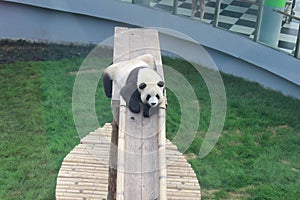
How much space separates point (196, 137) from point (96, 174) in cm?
188

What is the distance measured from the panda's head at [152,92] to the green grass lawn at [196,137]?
86.7 inches

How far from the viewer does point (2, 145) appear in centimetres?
693

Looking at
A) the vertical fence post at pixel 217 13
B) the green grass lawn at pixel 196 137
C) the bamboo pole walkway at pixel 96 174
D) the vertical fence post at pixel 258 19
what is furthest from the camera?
the vertical fence post at pixel 217 13

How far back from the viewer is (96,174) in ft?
18.9

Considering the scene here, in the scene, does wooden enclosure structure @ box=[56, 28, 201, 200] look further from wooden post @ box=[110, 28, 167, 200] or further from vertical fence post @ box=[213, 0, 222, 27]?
vertical fence post @ box=[213, 0, 222, 27]

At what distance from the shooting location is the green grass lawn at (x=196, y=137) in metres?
6.42

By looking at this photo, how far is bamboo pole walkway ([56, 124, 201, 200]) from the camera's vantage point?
5.50m

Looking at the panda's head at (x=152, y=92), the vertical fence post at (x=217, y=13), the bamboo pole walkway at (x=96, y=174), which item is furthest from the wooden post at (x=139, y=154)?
the vertical fence post at (x=217, y=13)

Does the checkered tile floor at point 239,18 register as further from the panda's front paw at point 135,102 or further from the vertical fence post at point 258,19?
the panda's front paw at point 135,102

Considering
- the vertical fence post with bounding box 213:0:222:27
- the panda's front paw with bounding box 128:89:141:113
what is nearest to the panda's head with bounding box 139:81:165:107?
the panda's front paw with bounding box 128:89:141:113

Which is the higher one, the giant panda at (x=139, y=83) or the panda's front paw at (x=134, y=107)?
the giant panda at (x=139, y=83)

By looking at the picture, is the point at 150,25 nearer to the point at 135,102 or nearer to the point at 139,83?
the point at 135,102

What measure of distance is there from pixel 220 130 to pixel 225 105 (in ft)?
2.11

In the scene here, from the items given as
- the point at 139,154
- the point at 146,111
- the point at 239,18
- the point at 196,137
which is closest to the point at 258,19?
the point at 239,18
